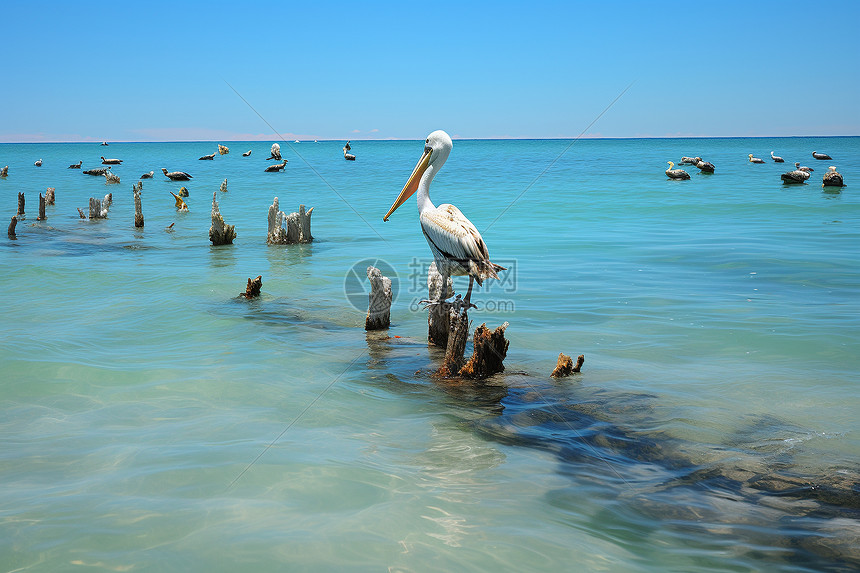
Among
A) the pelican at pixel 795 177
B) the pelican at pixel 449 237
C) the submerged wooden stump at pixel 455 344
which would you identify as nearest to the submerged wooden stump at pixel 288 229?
the pelican at pixel 449 237

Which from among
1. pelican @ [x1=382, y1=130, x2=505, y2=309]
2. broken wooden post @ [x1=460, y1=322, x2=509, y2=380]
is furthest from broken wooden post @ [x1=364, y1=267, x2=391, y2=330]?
broken wooden post @ [x1=460, y1=322, x2=509, y2=380]

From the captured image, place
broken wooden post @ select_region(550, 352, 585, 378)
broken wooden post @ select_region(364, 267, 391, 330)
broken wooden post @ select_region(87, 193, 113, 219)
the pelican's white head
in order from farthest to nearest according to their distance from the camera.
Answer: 1. broken wooden post @ select_region(87, 193, 113, 219)
2. broken wooden post @ select_region(364, 267, 391, 330)
3. the pelican's white head
4. broken wooden post @ select_region(550, 352, 585, 378)

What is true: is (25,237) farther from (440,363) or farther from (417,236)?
(440,363)

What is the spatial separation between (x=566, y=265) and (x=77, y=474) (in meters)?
10.3

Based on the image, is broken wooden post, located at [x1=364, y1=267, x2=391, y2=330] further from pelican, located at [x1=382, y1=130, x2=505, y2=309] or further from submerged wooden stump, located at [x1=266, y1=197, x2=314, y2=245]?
submerged wooden stump, located at [x1=266, y1=197, x2=314, y2=245]

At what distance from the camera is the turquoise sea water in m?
3.60

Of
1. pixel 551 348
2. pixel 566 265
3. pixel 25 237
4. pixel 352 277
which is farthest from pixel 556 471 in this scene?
pixel 25 237

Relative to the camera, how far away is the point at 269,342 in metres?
7.59

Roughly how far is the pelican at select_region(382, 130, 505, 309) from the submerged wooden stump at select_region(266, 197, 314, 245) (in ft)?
29.5

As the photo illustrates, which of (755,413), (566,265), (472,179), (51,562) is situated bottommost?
(51,562)

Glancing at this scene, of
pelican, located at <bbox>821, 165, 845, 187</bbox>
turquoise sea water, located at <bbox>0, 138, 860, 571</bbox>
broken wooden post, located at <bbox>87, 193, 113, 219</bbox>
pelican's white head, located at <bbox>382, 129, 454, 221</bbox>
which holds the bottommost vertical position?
turquoise sea water, located at <bbox>0, 138, 860, 571</bbox>

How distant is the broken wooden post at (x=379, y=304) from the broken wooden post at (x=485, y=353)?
1.95 metres

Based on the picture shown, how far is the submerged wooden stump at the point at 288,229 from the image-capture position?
1555 cm

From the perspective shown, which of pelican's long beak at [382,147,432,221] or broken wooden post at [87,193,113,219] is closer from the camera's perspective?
pelican's long beak at [382,147,432,221]
